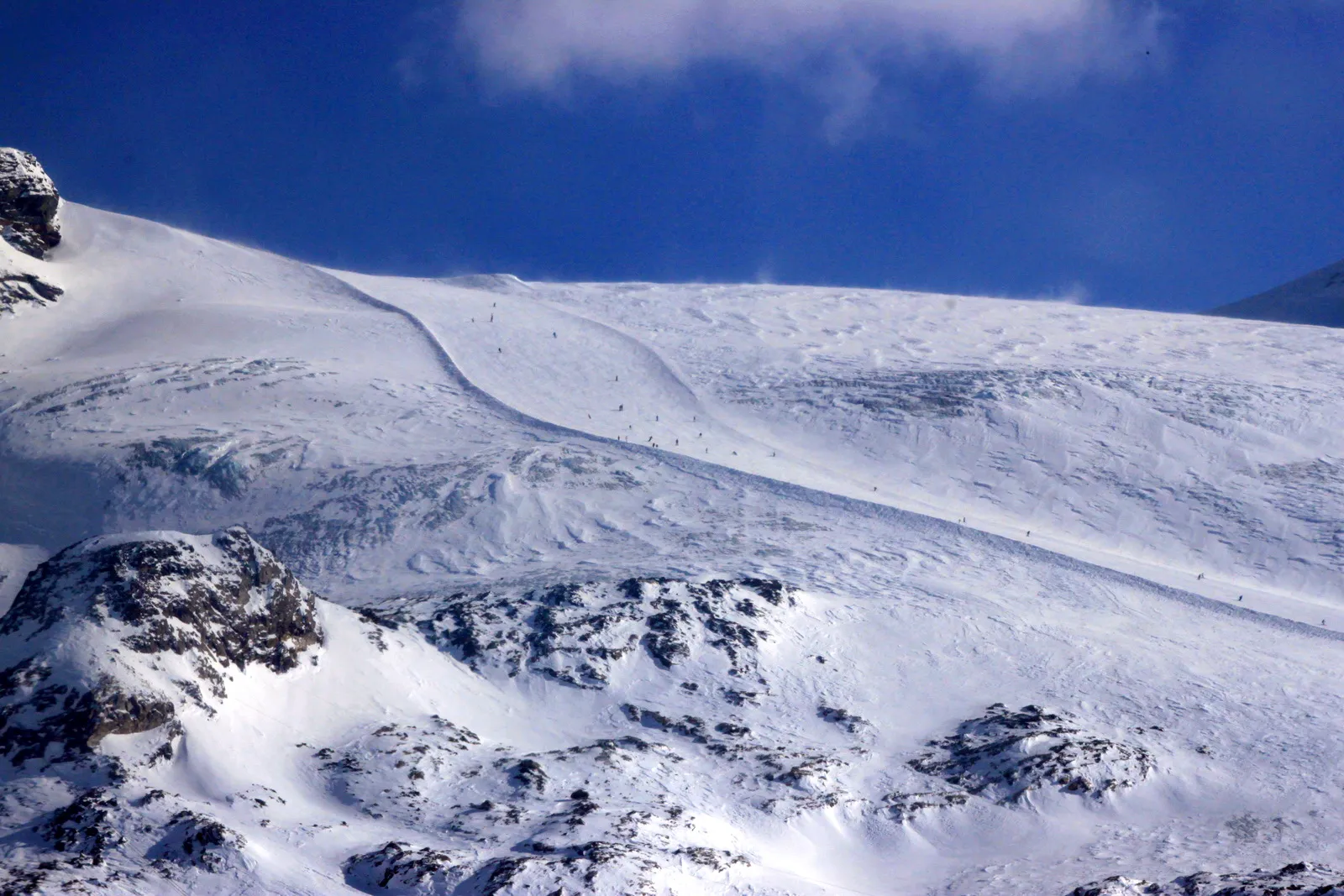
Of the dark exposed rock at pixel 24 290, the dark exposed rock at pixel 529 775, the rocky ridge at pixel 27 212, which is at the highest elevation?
the rocky ridge at pixel 27 212

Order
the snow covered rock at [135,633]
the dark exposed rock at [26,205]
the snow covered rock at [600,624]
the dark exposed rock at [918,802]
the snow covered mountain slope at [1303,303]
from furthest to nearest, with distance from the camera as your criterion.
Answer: the snow covered mountain slope at [1303,303] < the dark exposed rock at [26,205] < the snow covered rock at [600,624] < the dark exposed rock at [918,802] < the snow covered rock at [135,633]

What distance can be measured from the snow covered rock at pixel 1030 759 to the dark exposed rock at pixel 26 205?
185 ft

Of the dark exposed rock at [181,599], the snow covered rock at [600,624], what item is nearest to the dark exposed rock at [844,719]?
the snow covered rock at [600,624]

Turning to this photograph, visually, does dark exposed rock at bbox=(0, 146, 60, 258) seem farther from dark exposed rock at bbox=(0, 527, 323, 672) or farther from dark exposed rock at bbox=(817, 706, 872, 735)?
dark exposed rock at bbox=(817, 706, 872, 735)

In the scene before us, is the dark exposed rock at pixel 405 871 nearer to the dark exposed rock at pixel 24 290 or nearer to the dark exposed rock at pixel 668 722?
the dark exposed rock at pixel 668 722

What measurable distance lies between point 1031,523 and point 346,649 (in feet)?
79.4

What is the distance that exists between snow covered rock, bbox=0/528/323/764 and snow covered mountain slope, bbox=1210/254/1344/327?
9420cm

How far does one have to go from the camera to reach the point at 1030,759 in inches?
892

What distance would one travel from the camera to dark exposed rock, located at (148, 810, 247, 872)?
54.0 feet

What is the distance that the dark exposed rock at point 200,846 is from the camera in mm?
16469

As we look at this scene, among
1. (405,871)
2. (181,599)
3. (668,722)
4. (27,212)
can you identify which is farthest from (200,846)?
(27,212)

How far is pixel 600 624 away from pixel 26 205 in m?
50.3

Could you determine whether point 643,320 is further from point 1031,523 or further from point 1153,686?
point 1153,686

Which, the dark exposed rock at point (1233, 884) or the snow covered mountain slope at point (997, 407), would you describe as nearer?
the dark exposed rock at point (1233, 884)
